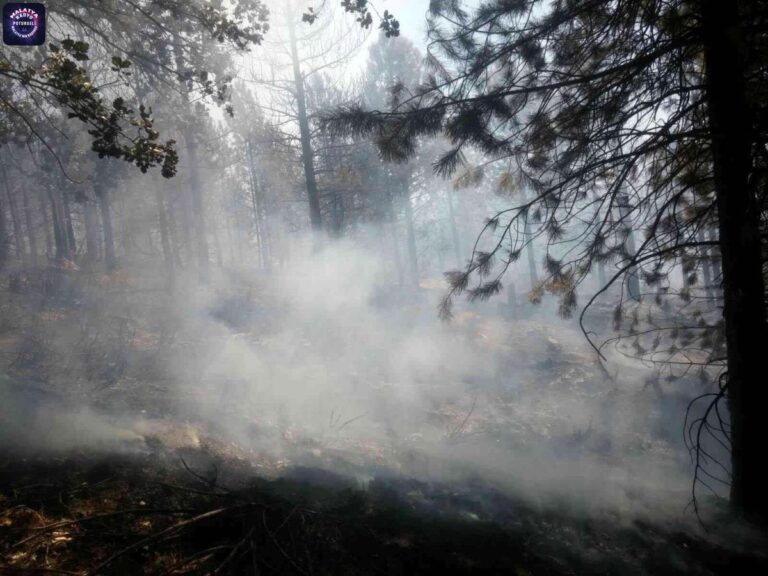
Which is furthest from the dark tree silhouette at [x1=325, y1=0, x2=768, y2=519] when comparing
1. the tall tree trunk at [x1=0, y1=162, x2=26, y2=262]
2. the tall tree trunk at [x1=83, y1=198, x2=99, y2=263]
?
the tall tree trunk at [x1=0, y1=162, x2=26, y2=262]

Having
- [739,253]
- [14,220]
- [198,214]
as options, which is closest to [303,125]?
[198,214]

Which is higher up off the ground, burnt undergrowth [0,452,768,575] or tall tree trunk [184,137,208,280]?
tall tree trunk [184,137,208,280]

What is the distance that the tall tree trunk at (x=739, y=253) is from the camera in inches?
135

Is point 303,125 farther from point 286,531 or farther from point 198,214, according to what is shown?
point 286,531

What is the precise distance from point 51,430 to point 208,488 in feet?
8.01

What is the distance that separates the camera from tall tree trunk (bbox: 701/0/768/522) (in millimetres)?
3428

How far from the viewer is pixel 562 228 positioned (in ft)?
Result: 15.4

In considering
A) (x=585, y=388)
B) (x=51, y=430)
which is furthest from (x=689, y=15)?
(x=585, y=388)

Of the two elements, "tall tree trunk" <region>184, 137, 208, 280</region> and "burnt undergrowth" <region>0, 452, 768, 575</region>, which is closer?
"burnt undergrowth" <region>0, 452, 768, 575</region>

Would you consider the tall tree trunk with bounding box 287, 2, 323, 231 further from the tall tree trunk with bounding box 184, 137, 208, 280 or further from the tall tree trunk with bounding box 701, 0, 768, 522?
the tall tree trunk with bounding box 701, 0, 768, 522

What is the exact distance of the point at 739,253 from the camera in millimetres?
3480

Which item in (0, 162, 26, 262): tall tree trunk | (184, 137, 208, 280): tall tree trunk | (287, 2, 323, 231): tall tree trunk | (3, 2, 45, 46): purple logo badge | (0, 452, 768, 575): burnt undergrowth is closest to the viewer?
(0, 452, 768, 575): burnt undergrowth

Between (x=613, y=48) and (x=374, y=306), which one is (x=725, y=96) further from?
(x=374, y=306)

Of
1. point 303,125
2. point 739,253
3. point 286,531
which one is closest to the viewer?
point 286,531
